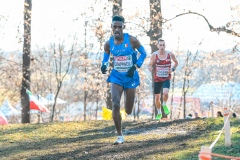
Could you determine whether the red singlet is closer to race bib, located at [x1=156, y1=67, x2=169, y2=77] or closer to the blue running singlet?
race bib, located at [x1=156, y1=67, x2=169, y2=77]

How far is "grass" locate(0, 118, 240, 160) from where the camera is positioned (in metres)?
7.02

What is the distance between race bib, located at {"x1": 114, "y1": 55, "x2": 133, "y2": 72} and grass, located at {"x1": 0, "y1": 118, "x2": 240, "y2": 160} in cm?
132

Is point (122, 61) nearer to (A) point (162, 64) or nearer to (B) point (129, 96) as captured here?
(B) point (129, 96)

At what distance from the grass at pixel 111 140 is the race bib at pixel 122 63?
52.2 inches

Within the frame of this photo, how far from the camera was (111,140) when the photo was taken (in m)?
9.04

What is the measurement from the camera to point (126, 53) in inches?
329

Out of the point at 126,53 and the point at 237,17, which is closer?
the point at 126,53

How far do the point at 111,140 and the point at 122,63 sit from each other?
162cm

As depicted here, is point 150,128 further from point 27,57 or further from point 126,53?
point 27,57

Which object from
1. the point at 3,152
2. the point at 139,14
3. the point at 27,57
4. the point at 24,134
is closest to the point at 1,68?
the point at 27,57

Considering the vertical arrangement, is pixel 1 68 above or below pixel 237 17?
below

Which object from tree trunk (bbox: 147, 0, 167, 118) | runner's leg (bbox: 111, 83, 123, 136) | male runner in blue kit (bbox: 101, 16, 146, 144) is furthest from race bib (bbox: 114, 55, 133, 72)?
tree trunk (bbox: 147, 0, 167, 118)

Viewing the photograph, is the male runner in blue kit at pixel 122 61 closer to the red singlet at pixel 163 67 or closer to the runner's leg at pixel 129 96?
the runner's leg at pixel 129 96

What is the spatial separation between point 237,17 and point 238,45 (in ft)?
5.81
